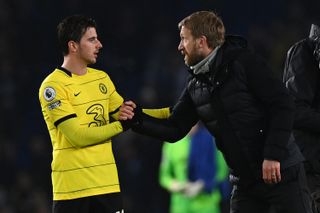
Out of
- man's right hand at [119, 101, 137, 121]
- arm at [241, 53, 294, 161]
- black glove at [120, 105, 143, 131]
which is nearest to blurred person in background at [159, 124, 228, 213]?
black glove at [120, 105, 143, 131]

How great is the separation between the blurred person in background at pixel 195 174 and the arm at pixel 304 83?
124 inches

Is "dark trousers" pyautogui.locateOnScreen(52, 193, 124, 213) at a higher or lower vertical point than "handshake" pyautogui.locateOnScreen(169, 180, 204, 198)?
higher

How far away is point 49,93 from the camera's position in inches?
231

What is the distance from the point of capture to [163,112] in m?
6.45

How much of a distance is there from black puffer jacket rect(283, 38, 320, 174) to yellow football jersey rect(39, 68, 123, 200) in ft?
3.42

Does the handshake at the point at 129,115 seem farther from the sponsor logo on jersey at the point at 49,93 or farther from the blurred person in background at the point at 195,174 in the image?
the blurred person in background at the point at 195,174

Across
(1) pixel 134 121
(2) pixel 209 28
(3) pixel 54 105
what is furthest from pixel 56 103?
(2) pixel 209 28

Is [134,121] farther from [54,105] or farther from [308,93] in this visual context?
[308,93]

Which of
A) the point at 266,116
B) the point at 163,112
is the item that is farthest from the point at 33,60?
the point at 266,116

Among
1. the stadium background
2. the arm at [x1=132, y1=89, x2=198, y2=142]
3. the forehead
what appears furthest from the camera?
the stadium background

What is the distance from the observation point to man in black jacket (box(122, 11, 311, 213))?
223 inches

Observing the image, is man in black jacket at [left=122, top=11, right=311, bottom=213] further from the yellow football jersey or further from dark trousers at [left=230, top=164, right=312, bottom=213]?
the yellow football jersey

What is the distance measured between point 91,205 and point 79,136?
403 mm

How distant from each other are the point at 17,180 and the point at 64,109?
214 inches
